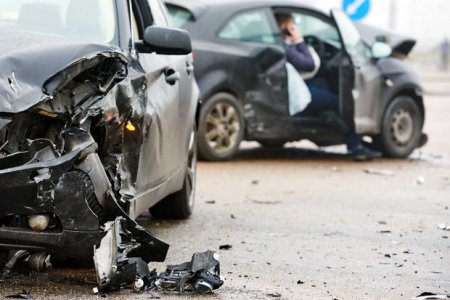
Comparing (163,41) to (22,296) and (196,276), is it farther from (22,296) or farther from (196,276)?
(22,296)

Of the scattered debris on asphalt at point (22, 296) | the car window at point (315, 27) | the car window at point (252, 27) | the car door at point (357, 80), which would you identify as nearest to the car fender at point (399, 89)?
the car door at point (357, 80)

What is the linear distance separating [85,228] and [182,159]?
2907mm

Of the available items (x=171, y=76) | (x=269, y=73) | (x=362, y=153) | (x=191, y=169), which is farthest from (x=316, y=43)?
(x=171, y=76)

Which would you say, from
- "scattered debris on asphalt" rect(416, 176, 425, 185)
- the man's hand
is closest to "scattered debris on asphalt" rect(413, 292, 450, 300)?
"scattered debris on asphalt" rect(416, 176, 425, 185)

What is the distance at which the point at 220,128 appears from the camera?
1364cm

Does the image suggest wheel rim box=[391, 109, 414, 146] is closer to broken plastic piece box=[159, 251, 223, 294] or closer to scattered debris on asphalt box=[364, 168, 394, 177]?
scattered debris on asphalt box=[364, 168, 394, 177]

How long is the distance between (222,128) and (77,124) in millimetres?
7841

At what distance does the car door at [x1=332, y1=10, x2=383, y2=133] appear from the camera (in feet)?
46.0

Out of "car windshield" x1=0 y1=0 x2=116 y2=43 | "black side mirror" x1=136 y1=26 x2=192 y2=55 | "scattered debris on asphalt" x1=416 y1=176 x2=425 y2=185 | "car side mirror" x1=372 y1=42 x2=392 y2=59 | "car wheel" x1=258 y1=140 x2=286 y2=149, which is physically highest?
"car windshield" x1=0 y1=0 x2=116 y2=43

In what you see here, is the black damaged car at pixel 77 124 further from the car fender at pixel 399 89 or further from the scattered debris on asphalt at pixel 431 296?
the car fender at pixel 399 89

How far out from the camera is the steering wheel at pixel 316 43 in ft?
46.8

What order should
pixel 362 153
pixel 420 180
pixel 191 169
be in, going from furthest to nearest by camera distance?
pixel 362 153 < pixel 420 180 < pixel 191 169

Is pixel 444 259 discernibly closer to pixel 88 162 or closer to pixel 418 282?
pixel 418 282

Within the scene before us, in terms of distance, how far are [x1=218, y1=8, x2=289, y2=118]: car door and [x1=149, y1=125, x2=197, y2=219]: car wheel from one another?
14.7 ft
